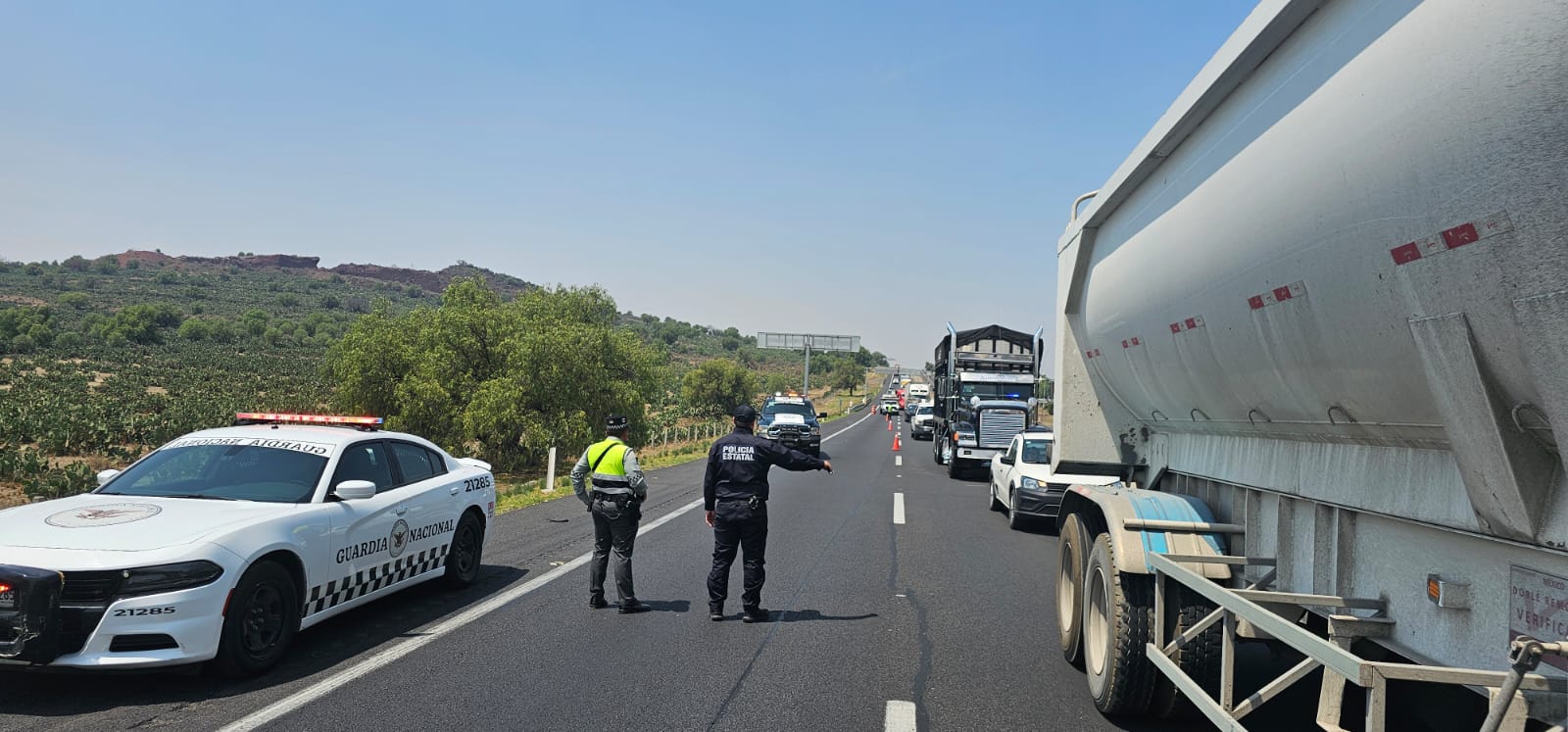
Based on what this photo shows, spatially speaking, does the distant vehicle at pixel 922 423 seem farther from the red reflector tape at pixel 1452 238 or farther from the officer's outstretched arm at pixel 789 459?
the red reflector tape at pixel 1452 238

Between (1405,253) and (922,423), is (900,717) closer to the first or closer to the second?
(1405,253)

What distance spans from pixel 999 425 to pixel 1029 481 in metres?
9.48

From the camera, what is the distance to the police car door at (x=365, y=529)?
684 centimetres

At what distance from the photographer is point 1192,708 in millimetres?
5762

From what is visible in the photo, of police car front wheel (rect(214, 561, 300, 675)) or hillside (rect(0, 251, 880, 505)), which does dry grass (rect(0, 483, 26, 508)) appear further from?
police car front wheel (rect(214, 561, 300, 675))

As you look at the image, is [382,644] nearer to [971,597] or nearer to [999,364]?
[971,597]

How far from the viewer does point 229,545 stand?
5.79m

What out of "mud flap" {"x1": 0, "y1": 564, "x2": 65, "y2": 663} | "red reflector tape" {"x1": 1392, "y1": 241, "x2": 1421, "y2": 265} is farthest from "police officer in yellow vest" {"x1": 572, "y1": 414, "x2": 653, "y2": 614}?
"red reflector tape" {"x1": 1392, "y1": 241, "x2": 1421, "y2": 265}

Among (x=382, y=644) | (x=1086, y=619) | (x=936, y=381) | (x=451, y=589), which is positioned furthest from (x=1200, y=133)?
(x=936, y=381)

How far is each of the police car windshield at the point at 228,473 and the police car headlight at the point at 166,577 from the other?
1.24m

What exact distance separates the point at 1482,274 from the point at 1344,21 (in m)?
1.13

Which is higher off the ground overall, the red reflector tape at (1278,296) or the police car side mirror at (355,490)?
the red reflector tape at (1278,296)

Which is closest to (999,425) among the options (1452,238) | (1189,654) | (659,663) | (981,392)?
(981,392)

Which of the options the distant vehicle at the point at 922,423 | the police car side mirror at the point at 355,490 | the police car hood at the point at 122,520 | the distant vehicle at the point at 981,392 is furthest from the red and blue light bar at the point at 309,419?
the distant vehicle at the point at 922,423
